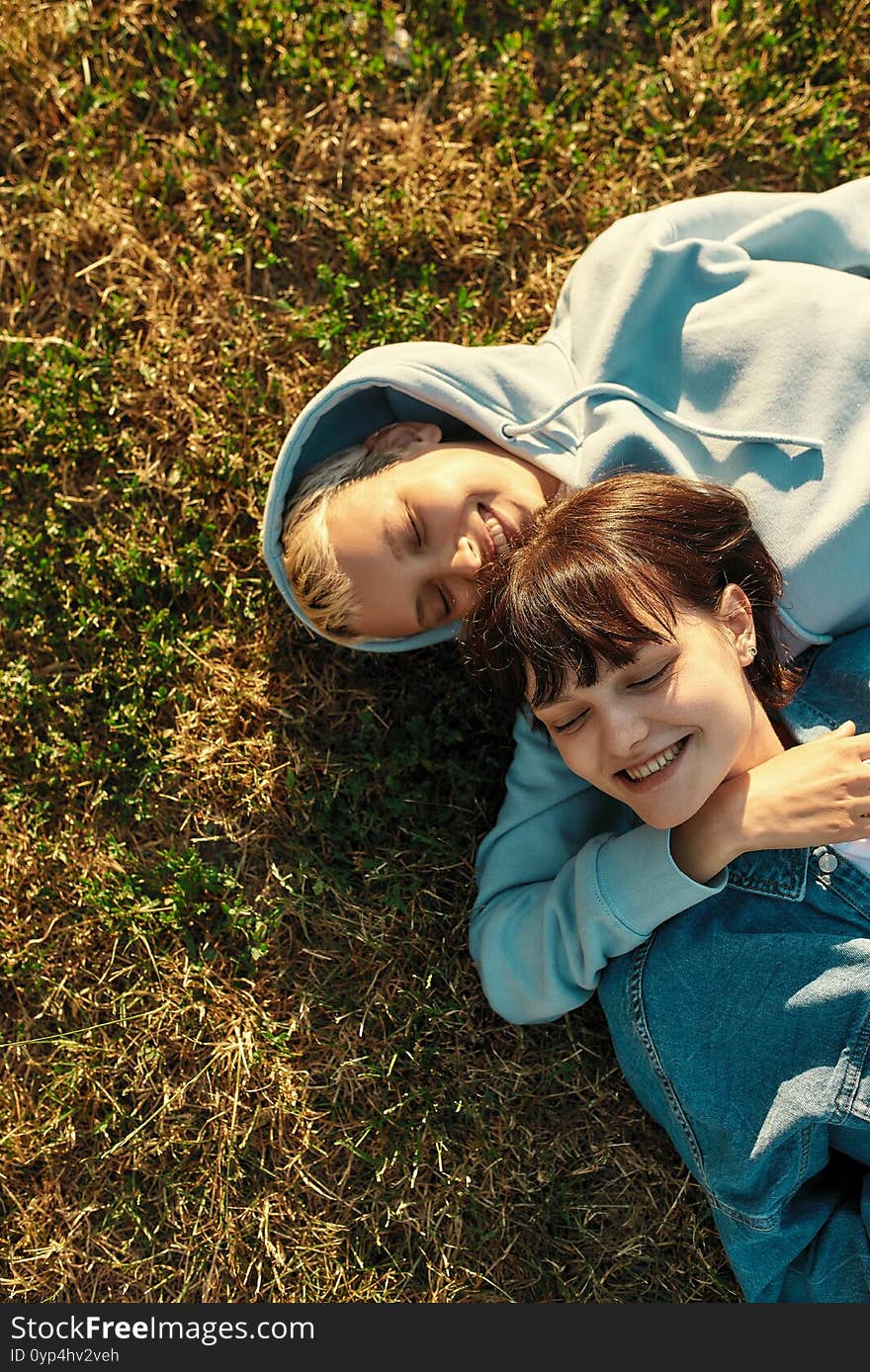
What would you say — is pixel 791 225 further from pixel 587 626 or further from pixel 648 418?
pixel 587 626

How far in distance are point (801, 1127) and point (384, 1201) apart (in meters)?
1.28

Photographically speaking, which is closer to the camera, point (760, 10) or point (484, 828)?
point (484, 828)

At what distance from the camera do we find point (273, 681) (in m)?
3.77

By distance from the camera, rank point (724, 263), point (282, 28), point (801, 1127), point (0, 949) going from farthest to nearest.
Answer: point (282, 28), point (0, 949), point (724, 263), point (801, 1127)

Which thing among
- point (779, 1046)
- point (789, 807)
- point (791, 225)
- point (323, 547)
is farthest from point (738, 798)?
point (791, 225)

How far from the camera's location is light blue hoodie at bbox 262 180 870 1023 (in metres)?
3.19

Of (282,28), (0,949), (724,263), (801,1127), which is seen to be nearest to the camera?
(801,1127)

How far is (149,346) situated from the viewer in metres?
3.88

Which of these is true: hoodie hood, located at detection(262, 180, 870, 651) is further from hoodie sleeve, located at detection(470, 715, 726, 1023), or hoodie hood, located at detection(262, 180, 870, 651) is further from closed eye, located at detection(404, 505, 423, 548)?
hoodie sleeve, located at detection(470, 715, 726, 1023)

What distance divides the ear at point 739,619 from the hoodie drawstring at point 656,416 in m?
0.47

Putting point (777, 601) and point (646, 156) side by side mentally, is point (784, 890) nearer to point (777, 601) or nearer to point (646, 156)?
point (777, 601)

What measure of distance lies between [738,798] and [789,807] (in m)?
0.14

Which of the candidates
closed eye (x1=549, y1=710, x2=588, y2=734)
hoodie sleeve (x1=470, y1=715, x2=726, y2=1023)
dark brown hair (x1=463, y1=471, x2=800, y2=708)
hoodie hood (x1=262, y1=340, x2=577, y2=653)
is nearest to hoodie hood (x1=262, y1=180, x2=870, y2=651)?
hoodie hood (x1=262, y1=340, x2=577, y2=653)

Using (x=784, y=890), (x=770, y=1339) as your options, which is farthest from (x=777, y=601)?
(x=770, y=1339)
